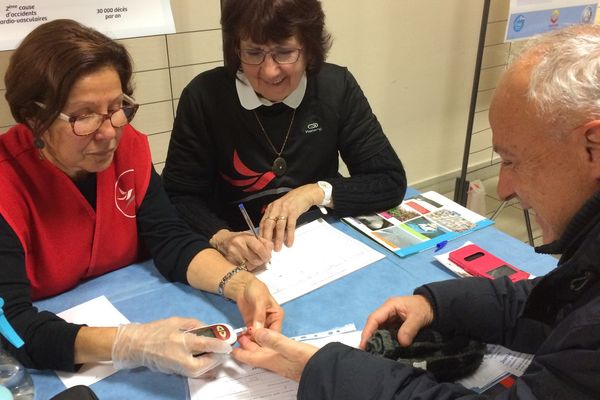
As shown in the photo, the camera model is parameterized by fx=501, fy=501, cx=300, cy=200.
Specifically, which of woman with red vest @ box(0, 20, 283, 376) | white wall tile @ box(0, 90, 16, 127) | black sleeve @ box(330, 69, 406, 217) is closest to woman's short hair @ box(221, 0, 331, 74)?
black sleeve @ box(330, 69, 406, 217)

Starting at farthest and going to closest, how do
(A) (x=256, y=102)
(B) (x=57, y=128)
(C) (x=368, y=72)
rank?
(C) (x=368, y=72), (A) (x=256, y=102), (B) (x=57, y=128)

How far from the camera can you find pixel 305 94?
1.74 m

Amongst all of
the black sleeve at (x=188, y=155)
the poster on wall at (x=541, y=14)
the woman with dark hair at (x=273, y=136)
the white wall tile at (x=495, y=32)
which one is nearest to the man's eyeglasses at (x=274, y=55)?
the woman with dark hair at (x=273, y=136)

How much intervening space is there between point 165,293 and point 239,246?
0.22m

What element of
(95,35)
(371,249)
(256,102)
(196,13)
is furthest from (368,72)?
(95,35)

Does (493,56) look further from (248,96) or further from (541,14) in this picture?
(248,96)

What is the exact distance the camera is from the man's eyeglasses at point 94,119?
113cm

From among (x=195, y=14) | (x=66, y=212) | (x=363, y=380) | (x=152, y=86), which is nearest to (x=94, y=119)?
(x=66, y=212)

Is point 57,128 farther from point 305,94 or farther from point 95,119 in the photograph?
point 305,94

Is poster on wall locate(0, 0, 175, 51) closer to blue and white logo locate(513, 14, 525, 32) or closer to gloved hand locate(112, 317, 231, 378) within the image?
gloved hand locate(112, 317, 231, 378)

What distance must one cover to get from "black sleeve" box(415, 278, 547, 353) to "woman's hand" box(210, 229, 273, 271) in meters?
0.42

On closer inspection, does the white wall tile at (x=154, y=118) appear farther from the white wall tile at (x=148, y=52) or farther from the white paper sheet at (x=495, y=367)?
the white paper sheet at (x=495, y=367)

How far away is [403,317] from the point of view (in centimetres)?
108

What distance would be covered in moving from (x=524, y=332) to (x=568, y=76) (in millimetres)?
549
